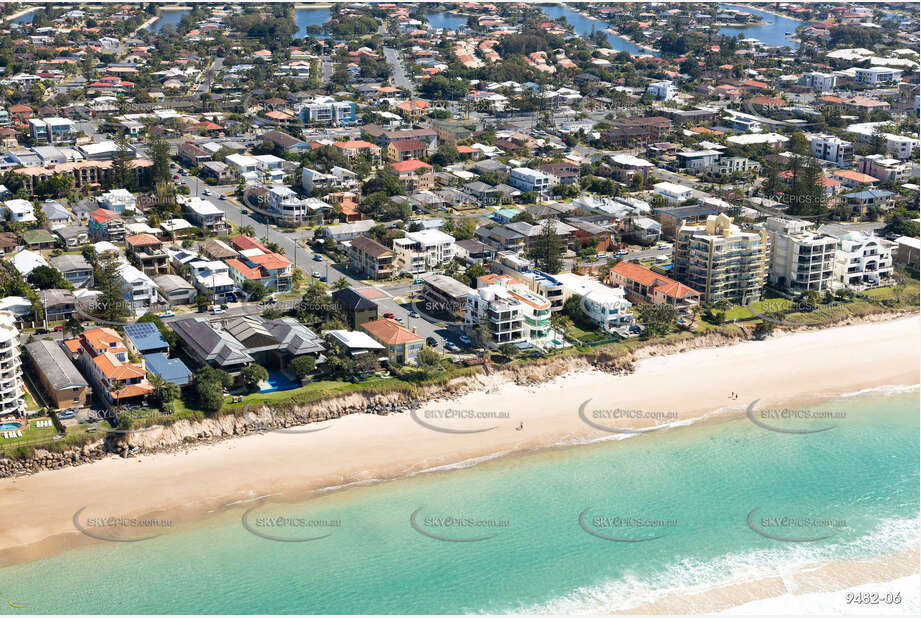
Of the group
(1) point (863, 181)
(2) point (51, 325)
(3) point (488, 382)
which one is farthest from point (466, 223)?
(1) point (863, 181)

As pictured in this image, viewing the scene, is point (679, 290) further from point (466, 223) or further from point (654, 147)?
point (654, 147)

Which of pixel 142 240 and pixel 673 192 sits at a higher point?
pixel 142 240

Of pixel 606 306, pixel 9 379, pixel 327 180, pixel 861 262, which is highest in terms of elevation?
pixel 9 379

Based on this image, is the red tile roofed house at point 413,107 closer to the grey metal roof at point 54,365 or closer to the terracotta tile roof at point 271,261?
the terracotta tile roof at point 271,261

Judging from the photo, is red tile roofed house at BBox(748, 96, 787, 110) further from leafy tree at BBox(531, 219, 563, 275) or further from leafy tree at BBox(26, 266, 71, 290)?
leafy tree at BBox(26, 266, 71, 290)

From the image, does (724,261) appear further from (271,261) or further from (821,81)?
(821,81)

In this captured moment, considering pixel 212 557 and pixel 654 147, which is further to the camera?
pixel 654 147

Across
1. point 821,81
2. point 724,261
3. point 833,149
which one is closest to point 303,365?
point 724,261
